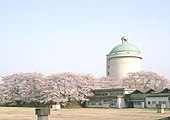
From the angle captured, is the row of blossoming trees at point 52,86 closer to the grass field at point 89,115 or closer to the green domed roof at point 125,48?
the green domed roof at point 125,48

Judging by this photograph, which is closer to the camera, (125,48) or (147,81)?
(147,81)

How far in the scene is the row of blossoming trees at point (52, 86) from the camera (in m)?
68.6

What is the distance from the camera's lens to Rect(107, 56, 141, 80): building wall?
96.6 meters

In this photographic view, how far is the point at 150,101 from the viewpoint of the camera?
62969mm

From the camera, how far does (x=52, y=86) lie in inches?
2687

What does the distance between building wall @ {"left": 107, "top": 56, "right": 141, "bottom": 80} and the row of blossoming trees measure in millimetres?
11461

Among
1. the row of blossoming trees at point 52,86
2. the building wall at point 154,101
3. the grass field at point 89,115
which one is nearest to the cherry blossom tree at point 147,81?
the row of blossoming trees at point 52,86

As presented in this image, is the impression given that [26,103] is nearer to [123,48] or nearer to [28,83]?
[28,83]

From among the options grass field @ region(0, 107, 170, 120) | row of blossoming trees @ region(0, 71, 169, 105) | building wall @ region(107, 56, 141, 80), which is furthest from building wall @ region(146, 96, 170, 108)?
building wall @ region(107, 56, 141, 80)

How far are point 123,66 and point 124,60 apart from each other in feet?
6.59

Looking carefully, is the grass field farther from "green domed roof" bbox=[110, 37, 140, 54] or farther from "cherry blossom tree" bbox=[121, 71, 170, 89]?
"green domed roof" bbox=[110, 37, 140, 54]

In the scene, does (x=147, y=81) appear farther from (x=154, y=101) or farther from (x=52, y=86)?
(x=52, y=86)

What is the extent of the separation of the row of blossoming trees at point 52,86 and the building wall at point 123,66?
1146 cm

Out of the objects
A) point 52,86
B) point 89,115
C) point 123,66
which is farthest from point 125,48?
point 89,115
